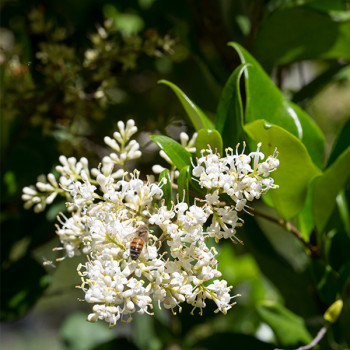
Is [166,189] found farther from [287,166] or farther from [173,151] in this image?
[287,166]

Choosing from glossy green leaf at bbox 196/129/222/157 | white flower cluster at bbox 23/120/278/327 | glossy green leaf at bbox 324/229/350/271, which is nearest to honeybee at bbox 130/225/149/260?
white flower cluster at bbox 23/120/278/327

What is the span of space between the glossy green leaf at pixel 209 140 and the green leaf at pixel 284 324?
51 centimetres

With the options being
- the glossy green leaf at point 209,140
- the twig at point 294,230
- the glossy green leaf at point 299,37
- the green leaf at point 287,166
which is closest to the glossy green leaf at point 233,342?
the twig at point 294,230

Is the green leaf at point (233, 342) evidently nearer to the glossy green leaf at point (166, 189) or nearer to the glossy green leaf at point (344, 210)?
the glossy green leaf at point (344, 210)

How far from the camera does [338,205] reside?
133 centimetres

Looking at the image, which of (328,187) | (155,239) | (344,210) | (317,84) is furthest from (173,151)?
(317,84)

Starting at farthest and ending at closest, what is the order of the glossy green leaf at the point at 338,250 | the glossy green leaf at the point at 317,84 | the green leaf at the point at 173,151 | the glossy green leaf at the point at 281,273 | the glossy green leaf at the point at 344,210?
the glossy green leaf at the point at 317,84 < the glossy green leaf at the point at 281,273 < the glossy green leaf at the point at 344,210 < the glossy green leaf at the point at 338,250 < the green leaf at the point at 173,151

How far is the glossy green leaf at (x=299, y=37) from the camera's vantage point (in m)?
1.40

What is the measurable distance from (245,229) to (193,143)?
52 centimetres

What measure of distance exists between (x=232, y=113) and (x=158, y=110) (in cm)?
59

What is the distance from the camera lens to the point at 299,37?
4.76ft

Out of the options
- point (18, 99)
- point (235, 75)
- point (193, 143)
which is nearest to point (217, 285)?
point (193, 143)

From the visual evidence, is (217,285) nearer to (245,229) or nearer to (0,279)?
(245,229)

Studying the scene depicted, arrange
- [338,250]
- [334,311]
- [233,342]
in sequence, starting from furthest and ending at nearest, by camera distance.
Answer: [233,342] → [338,250] → [334,311]
